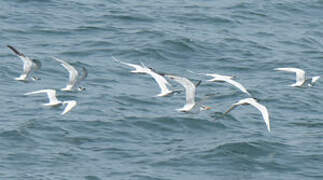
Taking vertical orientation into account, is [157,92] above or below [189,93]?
below

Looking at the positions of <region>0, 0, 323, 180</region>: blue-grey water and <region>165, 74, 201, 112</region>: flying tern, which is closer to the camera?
<region>0, 0, 323, 180</region>: blue-grey water

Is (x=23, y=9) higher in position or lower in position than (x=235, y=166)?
higher

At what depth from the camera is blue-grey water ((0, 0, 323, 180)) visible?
24062mm

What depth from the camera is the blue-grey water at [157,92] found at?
24062mm

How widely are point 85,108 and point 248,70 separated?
7.91 metres

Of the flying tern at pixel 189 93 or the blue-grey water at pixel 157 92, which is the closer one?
the blue-grey water at pixel 157 92

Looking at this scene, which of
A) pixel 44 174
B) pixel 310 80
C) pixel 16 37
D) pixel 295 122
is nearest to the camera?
pixel 44 174

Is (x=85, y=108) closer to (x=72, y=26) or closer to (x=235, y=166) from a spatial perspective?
(x=235, y=166)

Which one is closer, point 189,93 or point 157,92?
point 189,93

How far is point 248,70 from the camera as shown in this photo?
111 feet

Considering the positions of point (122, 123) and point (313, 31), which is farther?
point (313, 31)

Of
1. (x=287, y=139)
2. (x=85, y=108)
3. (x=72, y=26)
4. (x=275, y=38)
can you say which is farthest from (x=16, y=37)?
(x=287, y=139)

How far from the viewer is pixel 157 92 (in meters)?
30.5

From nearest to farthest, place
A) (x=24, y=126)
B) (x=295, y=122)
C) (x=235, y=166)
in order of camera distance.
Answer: (x=235, y=166), (x=24, y=126), (x=295, y=122)
